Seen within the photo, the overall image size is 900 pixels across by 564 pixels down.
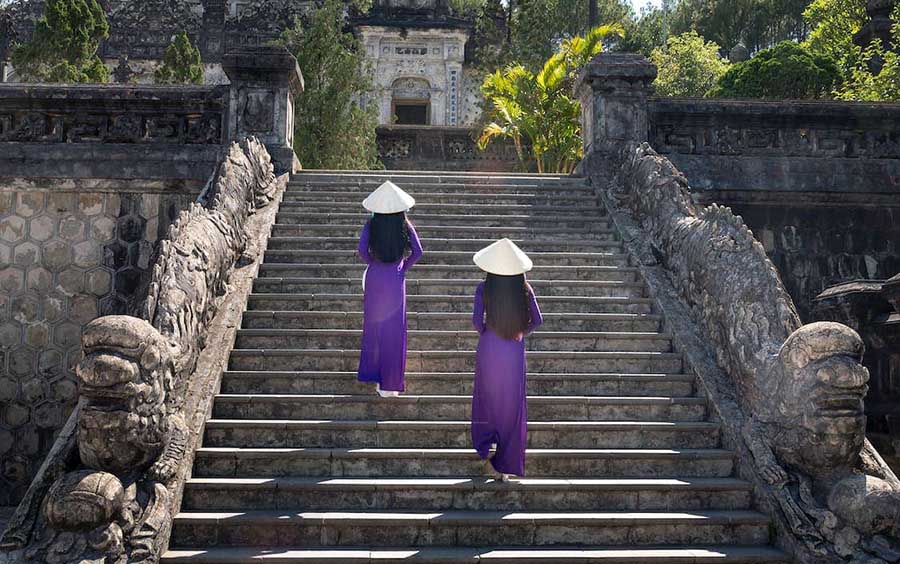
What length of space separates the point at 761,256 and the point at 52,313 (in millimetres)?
7012

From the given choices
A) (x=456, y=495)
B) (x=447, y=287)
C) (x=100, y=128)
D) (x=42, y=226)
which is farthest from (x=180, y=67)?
(x=456, y=495)

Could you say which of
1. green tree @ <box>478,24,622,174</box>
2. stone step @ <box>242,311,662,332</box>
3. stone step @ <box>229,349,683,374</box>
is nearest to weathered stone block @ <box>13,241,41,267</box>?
stone step @ <box>242,311,662,332</box>

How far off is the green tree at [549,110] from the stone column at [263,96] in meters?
5.75

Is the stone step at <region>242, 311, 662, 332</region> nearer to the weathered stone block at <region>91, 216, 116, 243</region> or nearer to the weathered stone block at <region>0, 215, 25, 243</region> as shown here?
the weathered stone block at <region>91, 216, 116, 243</region>

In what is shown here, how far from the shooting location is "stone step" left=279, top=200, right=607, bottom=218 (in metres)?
9.16

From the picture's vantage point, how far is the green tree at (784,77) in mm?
16938

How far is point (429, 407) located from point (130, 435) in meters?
2.16

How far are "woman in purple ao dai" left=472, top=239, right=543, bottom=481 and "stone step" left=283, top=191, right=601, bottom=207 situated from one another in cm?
395

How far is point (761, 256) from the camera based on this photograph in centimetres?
634

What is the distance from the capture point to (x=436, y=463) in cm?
565

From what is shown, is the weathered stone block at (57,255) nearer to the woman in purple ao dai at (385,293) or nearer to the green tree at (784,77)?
the woman in purple ao dai at (385,293)

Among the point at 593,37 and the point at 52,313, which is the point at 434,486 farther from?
the point at 593,37

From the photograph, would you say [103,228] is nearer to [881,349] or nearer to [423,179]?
[423,179]

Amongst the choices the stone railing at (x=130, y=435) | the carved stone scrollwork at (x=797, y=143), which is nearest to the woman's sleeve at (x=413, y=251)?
the stone railing at (x=130, y=435)
